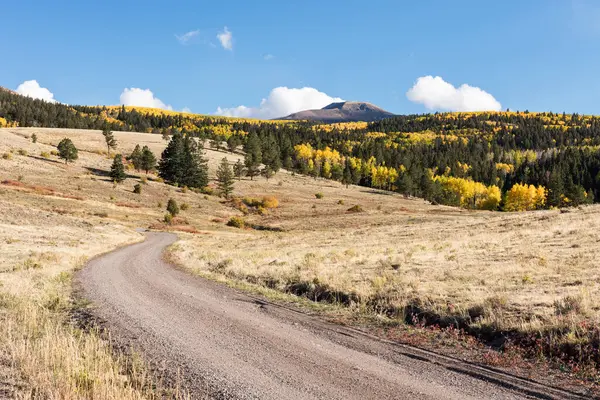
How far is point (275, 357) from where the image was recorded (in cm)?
858

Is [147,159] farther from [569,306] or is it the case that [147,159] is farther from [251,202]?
[569,306]

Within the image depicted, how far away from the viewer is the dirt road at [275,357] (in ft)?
22.8

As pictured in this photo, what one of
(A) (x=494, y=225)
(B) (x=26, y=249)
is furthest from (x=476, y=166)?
(B) (x=26, y=249)

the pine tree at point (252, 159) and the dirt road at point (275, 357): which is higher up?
the pine tree at point (252, 159)

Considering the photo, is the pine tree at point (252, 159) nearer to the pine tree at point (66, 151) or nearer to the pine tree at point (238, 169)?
the pine tree at point (238, 169)

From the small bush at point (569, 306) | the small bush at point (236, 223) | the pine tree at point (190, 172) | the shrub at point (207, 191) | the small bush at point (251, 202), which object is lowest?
the small bush at point (236, 223)

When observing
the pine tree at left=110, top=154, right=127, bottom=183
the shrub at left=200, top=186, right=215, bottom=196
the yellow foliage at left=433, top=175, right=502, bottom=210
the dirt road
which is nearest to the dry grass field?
the dirt road

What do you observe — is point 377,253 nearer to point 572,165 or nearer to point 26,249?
point 26,249

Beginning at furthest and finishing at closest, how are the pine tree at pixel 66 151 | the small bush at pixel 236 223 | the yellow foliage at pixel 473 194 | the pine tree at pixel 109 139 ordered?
the yellow foliage at pixel 473 194, the pine tree at pixel 109 139, the pine tree at pixel 66 151, the small bush at pixel 236 223

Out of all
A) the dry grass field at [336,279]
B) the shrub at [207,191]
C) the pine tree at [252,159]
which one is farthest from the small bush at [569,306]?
the pine tree at [252,159]

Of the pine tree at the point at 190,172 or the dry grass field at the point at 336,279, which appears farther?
the pine tree at the point at 190,172

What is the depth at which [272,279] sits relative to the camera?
18812 mm

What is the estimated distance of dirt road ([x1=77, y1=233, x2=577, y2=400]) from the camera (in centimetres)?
695

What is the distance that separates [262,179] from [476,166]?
133 m
